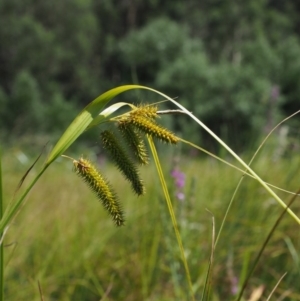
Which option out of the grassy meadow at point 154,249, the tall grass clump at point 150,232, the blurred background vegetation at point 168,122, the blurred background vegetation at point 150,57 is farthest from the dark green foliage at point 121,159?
the blurred background vegetation at point 150,57

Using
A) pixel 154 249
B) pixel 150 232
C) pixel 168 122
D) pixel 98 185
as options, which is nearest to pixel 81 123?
pixel 98 185

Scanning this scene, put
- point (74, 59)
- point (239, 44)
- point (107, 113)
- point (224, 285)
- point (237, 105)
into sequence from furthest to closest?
1. point (239, 44)
2. point (74, 59)
3. point (237, 105)
4. point (224, 285)
5. point (107, 113)

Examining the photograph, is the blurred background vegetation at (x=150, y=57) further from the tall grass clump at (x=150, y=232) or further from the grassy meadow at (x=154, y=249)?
the tall grass clump at (x=150, y=232)

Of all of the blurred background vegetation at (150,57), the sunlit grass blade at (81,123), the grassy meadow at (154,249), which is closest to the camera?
the sunlit grass blade at (81,123)

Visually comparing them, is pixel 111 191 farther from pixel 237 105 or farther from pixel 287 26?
pixel 287 26

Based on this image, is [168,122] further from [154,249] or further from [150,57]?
[154,249]

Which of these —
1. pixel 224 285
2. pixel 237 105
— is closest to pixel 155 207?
pixel 224 285

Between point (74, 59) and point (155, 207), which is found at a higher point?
point (155, 207)
